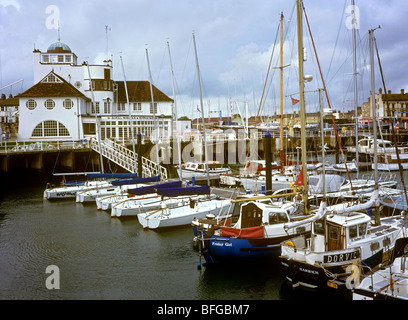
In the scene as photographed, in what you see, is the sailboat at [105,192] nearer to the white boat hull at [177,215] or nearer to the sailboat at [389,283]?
the white boat hull at [177,215]

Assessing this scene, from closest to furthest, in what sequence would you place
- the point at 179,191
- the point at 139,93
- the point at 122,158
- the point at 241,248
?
the point at 241,248, the point at 179,191, the point at 122,158, the point at 139,93

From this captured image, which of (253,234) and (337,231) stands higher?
(337,231)

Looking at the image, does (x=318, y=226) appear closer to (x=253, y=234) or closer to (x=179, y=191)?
(x=253, y=234)

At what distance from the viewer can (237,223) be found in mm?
19016

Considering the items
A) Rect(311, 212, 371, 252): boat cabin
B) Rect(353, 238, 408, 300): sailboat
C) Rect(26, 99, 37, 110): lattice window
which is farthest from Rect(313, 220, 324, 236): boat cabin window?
Rect(26, 99, 37, 110): lattice window

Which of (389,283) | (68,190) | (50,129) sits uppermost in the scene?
(50,129)

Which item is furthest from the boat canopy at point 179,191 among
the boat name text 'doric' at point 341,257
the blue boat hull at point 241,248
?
the boat name text 'doric' at point 341,257

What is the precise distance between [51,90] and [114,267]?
45946mm

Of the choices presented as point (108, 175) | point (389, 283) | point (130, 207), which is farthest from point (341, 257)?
point (108, 175)

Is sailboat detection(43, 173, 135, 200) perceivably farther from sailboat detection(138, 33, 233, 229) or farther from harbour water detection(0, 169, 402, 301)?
sailboat detection(138, 33, 233, 229)

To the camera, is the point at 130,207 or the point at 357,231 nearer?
the point at 357,231

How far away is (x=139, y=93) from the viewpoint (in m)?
67.1

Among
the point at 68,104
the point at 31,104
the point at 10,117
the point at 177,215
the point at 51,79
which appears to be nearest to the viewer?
the point at 177,215
